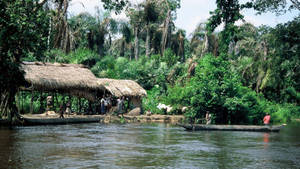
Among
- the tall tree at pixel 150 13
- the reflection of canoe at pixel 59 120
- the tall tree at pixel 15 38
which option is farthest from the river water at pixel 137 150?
the tall tree at pixel 150 13

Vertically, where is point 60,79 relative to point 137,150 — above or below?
above

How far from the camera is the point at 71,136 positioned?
682 inches

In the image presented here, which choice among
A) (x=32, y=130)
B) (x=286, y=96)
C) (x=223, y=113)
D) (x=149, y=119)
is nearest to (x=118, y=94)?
(x=149, y=119)

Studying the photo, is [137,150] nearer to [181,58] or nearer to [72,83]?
[72,83]

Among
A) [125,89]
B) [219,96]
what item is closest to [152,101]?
[125,89]

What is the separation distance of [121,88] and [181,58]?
11978 mm

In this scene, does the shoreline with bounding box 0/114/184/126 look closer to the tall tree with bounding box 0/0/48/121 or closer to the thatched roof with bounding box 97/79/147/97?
the tall tree with bounding box 0/0/48/121

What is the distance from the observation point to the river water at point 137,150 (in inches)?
458

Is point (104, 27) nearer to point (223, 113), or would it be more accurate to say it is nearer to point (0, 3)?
point (223, 113)

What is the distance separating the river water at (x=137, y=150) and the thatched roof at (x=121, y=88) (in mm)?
7654

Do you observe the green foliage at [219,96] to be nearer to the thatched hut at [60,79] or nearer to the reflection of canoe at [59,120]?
the reflection of canoe at [59,120]

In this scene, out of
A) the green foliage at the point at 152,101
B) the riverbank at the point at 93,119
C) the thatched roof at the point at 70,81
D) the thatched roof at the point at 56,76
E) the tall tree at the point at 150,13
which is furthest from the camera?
the tall tree at the point at 150,13

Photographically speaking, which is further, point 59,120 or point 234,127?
point 59,120

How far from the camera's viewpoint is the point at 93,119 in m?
24.7
